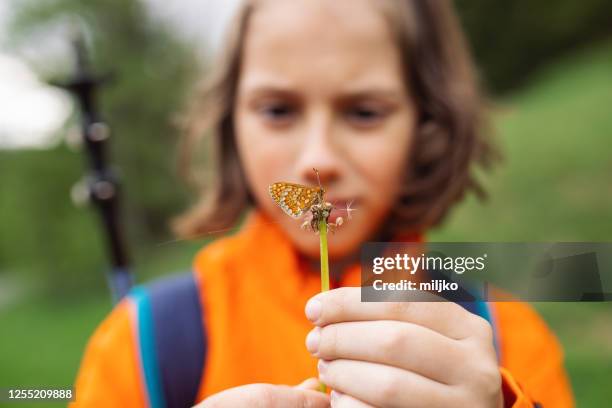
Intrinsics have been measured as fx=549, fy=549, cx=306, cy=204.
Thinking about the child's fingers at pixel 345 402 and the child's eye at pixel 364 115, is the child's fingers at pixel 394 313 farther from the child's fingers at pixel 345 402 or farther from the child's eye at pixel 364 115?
the child's eye at pixel 364 115

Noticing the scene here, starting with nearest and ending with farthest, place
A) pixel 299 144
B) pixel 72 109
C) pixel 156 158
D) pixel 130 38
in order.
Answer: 1. pixel 299 144
2. pixel 72 109
3. pixel 130 38
4. pixel 156 158

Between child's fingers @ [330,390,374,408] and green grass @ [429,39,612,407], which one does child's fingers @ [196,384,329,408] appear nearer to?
child's fingers @ [330,390,374,408]

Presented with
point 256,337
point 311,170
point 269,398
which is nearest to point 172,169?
point 256,337

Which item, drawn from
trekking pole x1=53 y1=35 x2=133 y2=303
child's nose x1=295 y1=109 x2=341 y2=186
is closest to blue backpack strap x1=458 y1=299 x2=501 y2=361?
child's nose x1=295 y1=109 x2=341 y2=186

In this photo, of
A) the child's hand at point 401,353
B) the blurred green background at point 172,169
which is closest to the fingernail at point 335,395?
the child's hand at point 401,353

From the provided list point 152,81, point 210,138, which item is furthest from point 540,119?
point 210,138

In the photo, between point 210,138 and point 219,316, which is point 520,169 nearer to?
point 210,138

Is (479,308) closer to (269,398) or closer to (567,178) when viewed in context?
(269,398)
